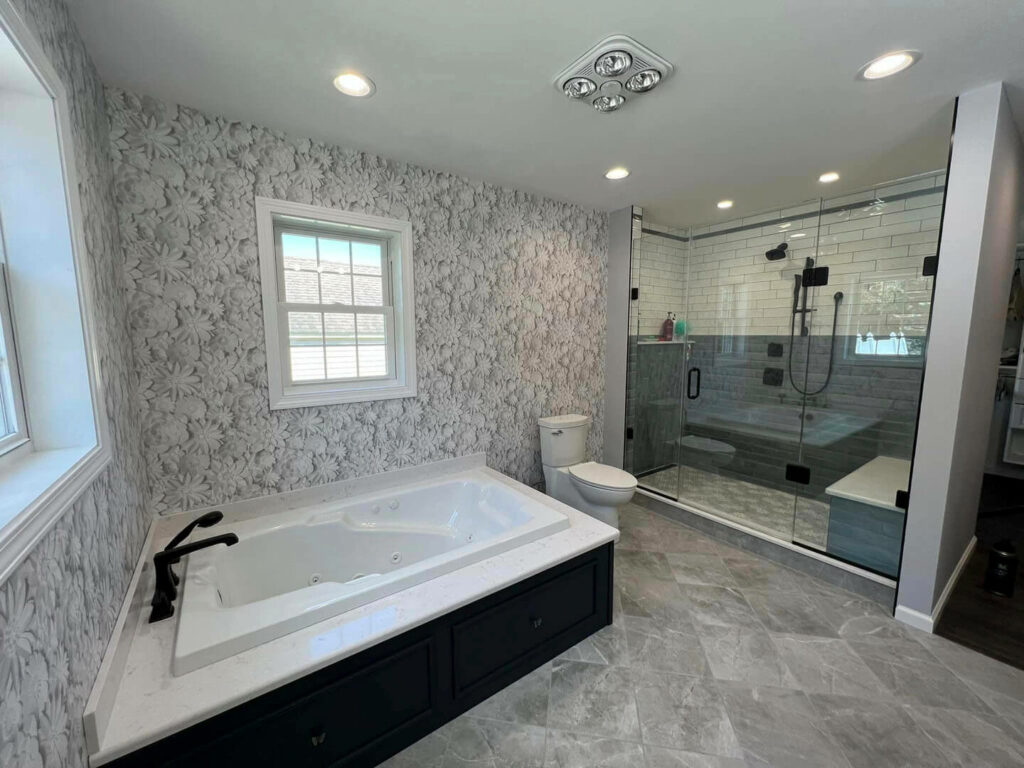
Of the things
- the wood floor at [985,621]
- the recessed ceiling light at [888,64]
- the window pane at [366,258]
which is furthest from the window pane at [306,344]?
the wood floor at [985,621]

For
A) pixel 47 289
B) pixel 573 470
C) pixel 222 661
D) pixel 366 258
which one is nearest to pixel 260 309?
pixel 366 258

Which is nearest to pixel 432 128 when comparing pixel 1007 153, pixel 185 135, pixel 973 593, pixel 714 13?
pixel 185 135

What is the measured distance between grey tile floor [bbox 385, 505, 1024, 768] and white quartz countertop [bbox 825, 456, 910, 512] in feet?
1.81

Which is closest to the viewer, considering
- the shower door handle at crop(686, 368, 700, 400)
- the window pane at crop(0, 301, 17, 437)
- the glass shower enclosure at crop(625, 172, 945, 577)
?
the window pane at crop(0, 301, 17, 437)

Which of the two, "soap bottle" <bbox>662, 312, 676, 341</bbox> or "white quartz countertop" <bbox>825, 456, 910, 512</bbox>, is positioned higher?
"soap bottle" <bbox>662, 312, 676, 341</bbox>

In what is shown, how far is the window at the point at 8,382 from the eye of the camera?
3.18ft

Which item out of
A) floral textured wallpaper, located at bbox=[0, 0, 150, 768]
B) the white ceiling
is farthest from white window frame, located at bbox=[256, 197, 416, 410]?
floral textured wallpaper, located at bbox=[0, 0, 150, 768]

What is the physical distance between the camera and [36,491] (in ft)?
2.66

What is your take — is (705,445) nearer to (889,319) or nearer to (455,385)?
(889,319)

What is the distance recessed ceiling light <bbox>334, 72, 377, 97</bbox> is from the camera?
1.58 metres

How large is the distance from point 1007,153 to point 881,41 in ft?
3.57

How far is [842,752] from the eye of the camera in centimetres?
141

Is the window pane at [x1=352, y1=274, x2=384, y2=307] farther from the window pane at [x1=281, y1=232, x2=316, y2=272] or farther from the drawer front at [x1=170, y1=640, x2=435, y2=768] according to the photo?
the drawer front at [x1=170, y1=640, x2=435, y2=768]

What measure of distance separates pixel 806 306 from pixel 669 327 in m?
1.02
